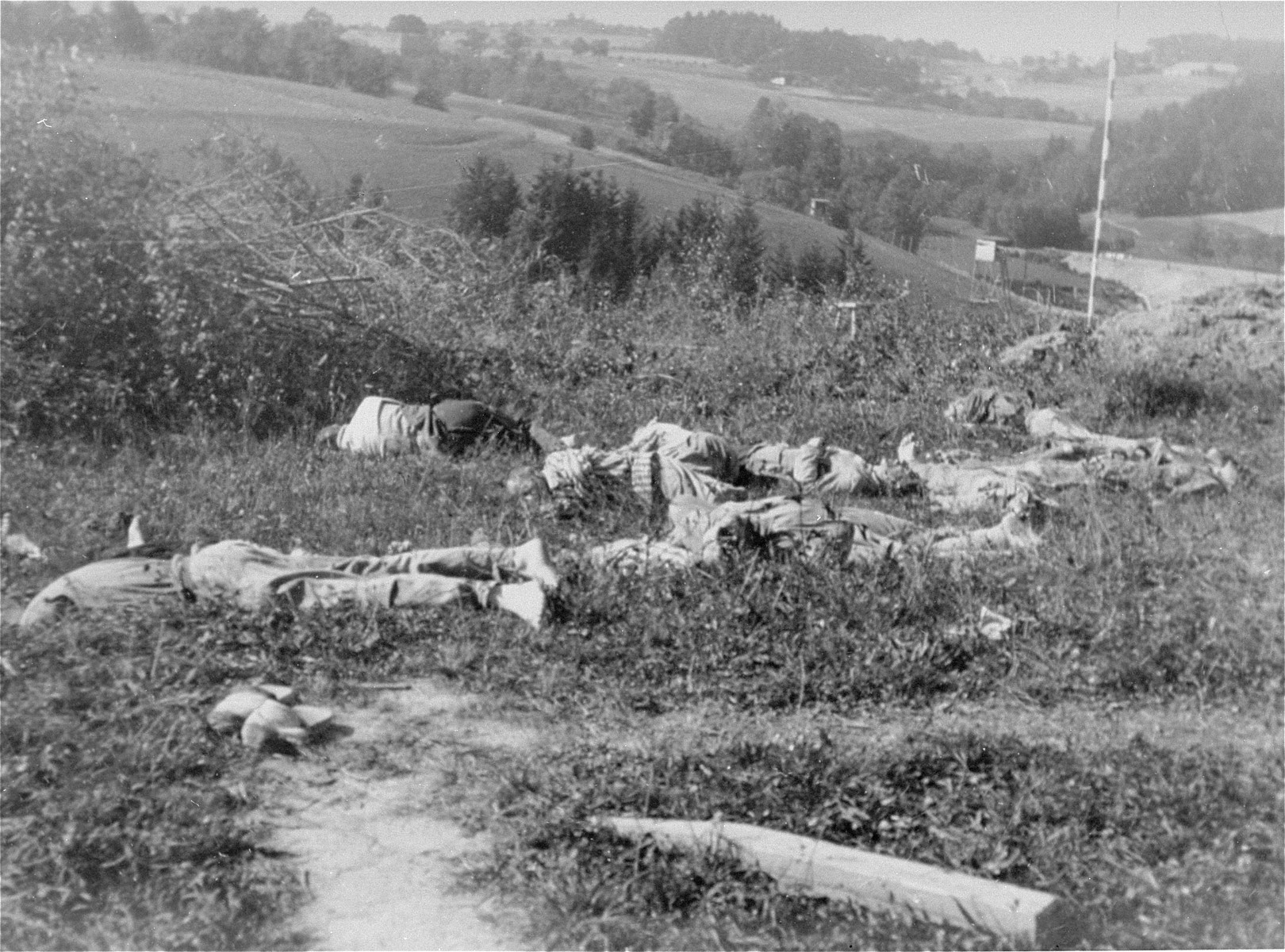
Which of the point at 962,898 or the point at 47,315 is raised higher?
the point at 47,315

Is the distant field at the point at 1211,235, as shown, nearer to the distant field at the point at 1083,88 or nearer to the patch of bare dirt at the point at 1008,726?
the distant field at the point at 1083,88

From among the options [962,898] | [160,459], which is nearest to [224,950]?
[962,898]

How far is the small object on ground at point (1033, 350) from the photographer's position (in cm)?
897

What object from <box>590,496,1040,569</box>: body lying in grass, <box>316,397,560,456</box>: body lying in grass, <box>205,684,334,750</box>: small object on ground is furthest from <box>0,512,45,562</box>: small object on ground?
<box>316,397,560,456</box>: body lying in grass

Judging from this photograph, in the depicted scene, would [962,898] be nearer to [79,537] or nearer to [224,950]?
[224,950]

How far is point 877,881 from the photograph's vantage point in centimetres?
307

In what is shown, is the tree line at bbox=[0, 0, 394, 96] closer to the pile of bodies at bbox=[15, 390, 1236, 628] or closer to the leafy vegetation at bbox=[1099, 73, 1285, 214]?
the pile of bodies at bbox=[15, 390, 1236, 628]

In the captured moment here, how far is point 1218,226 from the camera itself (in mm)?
9977

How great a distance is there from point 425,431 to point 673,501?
1616mm

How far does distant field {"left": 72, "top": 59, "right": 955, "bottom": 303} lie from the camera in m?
8.33

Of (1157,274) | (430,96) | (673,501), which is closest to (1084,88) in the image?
(1157,274)

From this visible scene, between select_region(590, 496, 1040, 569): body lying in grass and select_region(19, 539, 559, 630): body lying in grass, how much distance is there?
1.56 feet

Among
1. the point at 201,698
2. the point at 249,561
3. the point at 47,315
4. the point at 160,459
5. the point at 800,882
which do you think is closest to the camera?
the point at 800,882

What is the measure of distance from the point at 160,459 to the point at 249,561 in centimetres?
188
